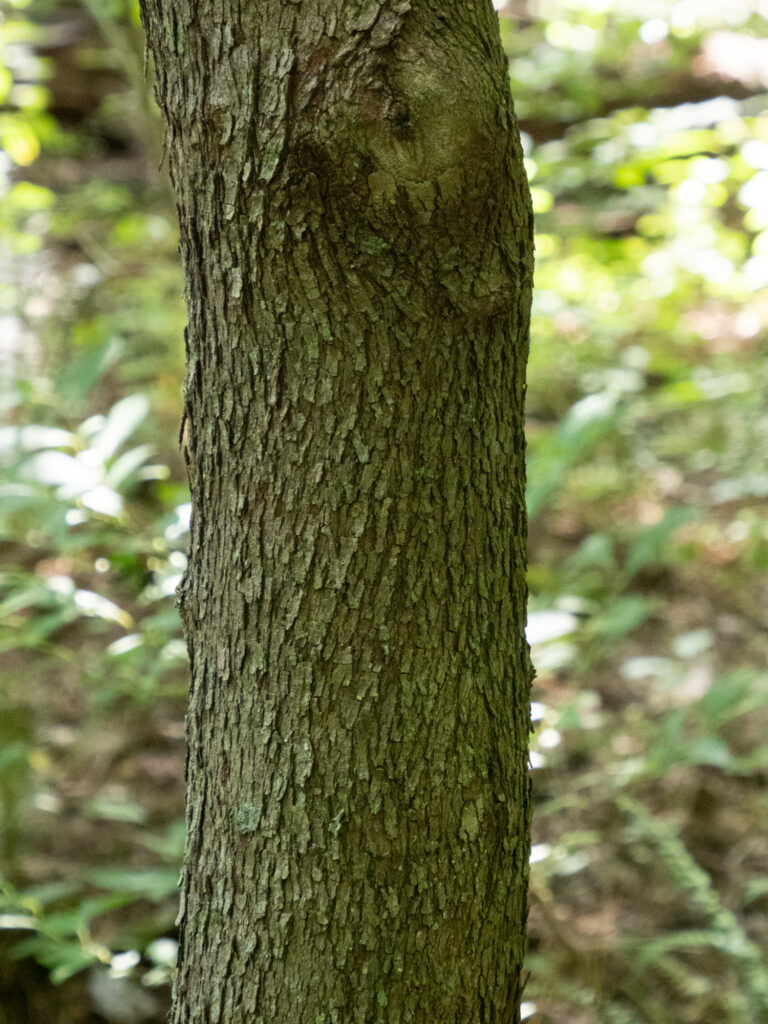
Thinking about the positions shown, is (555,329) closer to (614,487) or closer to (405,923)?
(614,487)

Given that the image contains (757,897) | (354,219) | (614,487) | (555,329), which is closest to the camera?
(354,219)

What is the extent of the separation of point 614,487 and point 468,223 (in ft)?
10.7

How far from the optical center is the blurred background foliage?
2.11 meters

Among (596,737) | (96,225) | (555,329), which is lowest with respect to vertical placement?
→ (596,737)

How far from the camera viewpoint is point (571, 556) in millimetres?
3844

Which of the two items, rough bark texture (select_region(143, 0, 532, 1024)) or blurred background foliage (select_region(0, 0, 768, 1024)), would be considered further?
blurred background foliage (select_region(0, 0, 768, 1024))

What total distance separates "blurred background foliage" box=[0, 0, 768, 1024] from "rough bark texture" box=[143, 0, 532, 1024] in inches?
26.9

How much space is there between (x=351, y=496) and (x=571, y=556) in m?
3.01

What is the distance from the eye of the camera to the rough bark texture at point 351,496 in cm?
88

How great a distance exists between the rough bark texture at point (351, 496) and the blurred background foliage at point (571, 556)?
0.68 m

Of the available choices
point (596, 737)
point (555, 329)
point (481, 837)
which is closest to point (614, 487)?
point (555, 329)

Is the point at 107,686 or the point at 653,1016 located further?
the point at 107,686

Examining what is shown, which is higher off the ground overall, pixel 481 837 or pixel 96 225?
pixel 96 225

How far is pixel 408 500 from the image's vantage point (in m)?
0.96
